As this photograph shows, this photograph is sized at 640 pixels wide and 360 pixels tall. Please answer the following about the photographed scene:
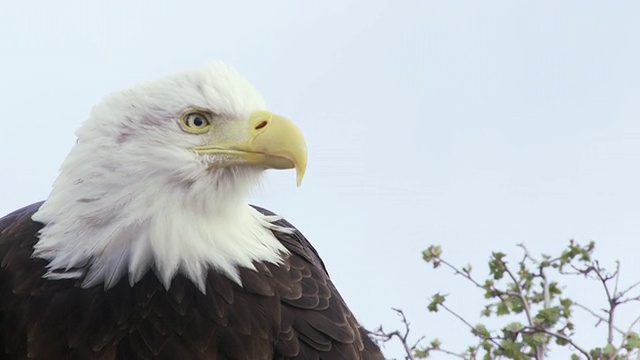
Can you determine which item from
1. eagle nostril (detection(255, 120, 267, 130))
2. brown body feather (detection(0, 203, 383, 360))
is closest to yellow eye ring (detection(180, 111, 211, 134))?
eagle nostril (detection(255, 120, 267, 130))

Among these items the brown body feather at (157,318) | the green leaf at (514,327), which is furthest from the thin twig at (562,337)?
the brown body feather at (157,318)

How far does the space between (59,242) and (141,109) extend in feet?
1.55

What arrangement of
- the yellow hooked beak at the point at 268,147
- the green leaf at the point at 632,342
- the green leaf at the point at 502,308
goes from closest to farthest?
1. the yellow hooked beak at the point at 268,147
2. the green leaf at the point at 632,342
3. the green leaf at the point at 502,308

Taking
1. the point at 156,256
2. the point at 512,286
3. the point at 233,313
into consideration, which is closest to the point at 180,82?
the point at 156,256

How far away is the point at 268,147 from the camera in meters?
2.52

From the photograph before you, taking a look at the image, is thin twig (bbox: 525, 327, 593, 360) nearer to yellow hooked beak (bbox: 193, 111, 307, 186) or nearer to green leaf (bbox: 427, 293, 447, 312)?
green leaf (bbox: 427, 293, 447, 312)

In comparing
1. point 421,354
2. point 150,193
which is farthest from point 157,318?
point 421,354

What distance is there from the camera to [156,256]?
8.53ft

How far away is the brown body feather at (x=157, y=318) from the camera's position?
8.39 ft

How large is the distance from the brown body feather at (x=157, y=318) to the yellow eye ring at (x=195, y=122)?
438 mm

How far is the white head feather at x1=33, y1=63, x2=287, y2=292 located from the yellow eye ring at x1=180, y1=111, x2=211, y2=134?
0.07 feet

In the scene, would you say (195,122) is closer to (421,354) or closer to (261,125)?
(261,125)

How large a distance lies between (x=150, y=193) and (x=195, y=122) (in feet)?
0.83

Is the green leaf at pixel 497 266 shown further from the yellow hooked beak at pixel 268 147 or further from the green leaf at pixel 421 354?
the yellow hooked beak at pixel 268 147
